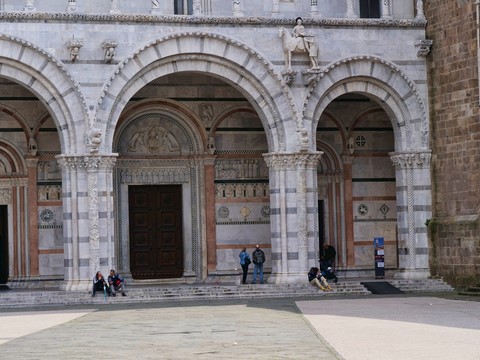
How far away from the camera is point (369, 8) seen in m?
32.8

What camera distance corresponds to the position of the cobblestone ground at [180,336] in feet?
61.1

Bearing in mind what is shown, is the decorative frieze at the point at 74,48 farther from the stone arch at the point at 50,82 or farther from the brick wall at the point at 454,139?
the brick wall at the point at 454,139

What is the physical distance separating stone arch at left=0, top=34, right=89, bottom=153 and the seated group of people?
295 cm

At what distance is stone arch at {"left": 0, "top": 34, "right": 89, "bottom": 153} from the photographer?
1164 inches

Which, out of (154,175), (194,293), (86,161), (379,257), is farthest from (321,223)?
(86,161)

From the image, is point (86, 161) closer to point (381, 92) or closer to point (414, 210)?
point (381, 92)

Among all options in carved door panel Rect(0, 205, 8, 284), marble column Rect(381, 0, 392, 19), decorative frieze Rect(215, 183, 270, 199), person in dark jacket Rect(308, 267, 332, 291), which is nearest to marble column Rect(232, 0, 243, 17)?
marble column Rect(381, 0, 392, 19)

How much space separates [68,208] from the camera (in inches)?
1184

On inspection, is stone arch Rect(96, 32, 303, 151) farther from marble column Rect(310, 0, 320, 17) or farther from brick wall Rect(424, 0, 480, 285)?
brick wall Rect(424, 0, 480, 285)

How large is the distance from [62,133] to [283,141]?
17.0 feet

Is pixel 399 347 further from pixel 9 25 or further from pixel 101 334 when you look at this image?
pixel 9 25

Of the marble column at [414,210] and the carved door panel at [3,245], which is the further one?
the carved door panel at [3,245]

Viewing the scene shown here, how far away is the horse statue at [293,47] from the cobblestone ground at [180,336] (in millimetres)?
6298

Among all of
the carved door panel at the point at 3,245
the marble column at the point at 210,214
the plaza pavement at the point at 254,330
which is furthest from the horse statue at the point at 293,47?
the carved door panel at the point at 3,245
